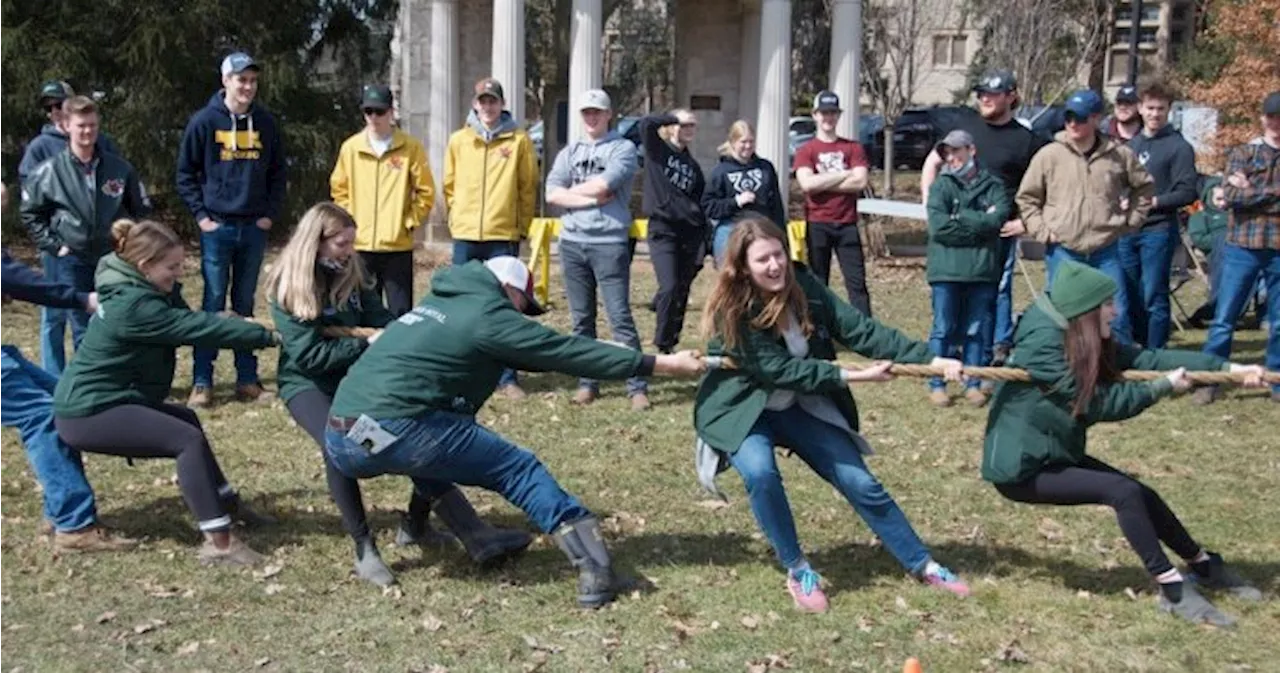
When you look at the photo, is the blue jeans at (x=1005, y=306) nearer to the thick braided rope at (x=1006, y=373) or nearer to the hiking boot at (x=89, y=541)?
the thick braided rope at (x=1006, y=373)

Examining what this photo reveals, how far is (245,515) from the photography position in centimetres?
673

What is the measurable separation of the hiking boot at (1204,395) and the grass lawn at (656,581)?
32.7 inches

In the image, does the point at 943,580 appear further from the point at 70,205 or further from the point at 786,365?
the point at 70,205

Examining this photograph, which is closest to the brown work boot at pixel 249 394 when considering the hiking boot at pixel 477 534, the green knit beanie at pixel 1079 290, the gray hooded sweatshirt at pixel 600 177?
the gray hooded sweatshirt at pixel 600 177

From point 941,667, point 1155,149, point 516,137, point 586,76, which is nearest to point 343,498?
point 941,667

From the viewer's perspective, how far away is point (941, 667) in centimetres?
506

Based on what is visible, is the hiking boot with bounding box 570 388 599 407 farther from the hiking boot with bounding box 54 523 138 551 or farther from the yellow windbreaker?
the hiking boot with bounding box 54 523 138 551

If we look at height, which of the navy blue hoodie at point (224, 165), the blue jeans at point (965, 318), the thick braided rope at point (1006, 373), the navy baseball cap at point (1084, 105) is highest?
the navy baseball cap at point (1084, 105)

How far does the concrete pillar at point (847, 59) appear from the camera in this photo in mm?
18362

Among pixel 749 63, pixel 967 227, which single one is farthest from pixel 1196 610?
pixel 749 63

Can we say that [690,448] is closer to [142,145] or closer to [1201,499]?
[1201,499]

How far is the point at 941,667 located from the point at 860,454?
3.47 feet

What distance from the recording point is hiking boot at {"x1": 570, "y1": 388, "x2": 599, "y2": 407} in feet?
30.7

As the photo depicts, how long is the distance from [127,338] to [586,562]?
224 cm
